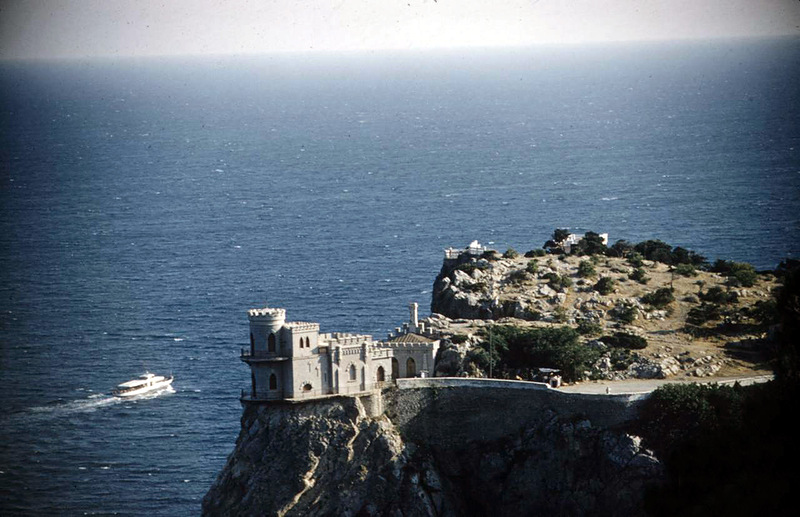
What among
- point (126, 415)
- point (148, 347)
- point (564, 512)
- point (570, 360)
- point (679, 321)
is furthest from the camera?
point (148, 347)

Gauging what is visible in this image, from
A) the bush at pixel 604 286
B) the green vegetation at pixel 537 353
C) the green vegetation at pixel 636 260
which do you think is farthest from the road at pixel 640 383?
the green vegetation at pixel 636 260

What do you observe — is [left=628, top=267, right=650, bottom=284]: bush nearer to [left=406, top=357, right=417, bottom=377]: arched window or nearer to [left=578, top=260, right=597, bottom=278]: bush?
[left=578, top=260, right=597, bottom=278]: bush

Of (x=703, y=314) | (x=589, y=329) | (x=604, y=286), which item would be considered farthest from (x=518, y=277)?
(x=703, y=314)

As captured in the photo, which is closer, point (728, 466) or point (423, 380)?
point (728, 466)

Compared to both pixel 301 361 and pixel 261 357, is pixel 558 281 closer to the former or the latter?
pixel 301 361

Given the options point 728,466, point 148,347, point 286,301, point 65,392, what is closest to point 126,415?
point 65,392

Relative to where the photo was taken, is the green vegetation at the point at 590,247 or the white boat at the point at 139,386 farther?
the white boat at the point at 139,386

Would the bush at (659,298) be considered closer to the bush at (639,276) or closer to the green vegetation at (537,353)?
the bush at (639,276)

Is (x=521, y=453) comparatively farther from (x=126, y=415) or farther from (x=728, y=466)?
(x=126, y=415)
